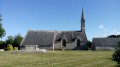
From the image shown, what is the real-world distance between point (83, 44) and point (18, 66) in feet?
166

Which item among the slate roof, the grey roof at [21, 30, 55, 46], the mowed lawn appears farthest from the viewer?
the slate roof

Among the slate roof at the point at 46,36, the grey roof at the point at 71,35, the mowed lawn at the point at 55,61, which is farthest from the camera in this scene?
the grey roof at the point at 71,35

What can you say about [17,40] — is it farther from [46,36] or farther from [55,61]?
[55,61]

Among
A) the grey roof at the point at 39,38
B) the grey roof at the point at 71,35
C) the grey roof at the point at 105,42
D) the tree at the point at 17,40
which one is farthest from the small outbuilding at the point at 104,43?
the tree at the point at 17,40

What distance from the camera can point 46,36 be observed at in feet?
218

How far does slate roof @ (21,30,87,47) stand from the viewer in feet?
214

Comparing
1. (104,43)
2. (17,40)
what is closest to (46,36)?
(104,43)

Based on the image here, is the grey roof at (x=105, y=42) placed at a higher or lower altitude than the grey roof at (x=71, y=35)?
lower

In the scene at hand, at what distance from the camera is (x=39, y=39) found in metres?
66.0

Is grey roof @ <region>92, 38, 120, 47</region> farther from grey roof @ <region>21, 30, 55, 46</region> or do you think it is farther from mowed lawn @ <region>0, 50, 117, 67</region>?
mowed lawn @ <region>0, 50, 117, 67</region>

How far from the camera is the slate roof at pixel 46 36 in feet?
214

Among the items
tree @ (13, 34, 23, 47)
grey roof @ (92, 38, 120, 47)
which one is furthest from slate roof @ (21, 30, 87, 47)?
tree @ (13, 34, 23, 47)

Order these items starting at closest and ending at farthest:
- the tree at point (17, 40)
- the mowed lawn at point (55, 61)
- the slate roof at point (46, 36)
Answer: the mowed lawn at point (55, 61), the slate roof at point (46, 36), the tree at point (17, 40)

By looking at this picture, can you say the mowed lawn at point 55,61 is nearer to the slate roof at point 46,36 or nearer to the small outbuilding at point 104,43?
the slate roof at point 46,36
